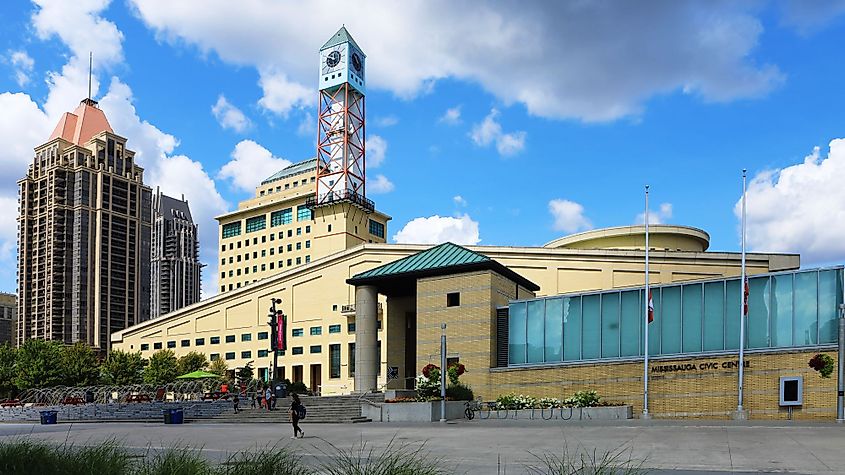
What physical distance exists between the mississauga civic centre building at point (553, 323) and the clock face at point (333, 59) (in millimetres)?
37710

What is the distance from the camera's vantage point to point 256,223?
435ft

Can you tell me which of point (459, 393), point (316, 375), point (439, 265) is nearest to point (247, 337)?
point (316, 375)

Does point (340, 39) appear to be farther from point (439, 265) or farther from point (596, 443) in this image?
point (596, 443)

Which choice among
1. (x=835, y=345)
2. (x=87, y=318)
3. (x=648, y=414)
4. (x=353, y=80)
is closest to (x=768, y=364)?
(x=835, y=345)

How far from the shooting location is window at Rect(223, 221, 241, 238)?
5300 inches

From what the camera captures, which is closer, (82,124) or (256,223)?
(256,223)

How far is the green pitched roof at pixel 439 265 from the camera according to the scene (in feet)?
147

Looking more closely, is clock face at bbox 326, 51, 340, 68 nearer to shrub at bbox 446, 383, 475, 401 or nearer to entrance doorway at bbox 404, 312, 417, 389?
entrance doorway at bbox 404, 312, 417, 389

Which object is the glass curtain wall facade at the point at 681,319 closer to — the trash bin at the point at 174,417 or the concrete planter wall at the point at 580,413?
the concrete planter wall at the point at 580,413

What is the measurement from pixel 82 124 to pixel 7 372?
374 ft

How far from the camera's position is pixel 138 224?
17162 cm

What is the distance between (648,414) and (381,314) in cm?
4365

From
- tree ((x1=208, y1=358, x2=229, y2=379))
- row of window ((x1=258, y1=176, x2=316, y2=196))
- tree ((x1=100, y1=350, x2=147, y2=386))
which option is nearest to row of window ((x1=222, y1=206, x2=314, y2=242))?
A: row of window ((x1=258, y1=176, x2=316, y2=196))

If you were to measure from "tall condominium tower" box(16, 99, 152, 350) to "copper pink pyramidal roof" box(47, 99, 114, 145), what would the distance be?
601 cm
